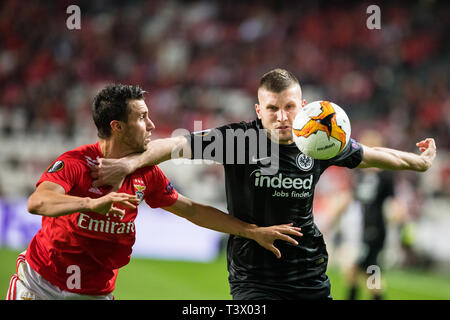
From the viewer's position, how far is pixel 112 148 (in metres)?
3.96

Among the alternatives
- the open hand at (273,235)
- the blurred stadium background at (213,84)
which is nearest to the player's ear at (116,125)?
the open hand at (273,235)

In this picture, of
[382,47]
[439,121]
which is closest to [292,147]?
[439,121]

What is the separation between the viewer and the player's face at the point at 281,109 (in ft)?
13.3

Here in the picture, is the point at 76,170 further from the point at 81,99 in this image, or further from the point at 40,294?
the point at 81,99

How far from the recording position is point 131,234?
389 cm

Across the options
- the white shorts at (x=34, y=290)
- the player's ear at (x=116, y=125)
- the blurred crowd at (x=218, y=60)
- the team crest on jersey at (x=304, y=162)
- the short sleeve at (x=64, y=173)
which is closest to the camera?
the short sleeve at (x=64, y=173)

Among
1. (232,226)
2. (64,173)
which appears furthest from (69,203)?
(232,226)

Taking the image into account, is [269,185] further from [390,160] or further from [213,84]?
[213,84]

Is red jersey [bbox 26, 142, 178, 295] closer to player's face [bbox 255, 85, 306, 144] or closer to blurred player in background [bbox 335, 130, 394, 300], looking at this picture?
player's face [bbox 255, 85, 306, 144]

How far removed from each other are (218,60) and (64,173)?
1518 cm

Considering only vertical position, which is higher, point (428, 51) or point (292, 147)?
point (428, 51)

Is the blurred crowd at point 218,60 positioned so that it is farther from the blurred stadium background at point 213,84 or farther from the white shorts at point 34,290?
the white shorts at point 34,290
